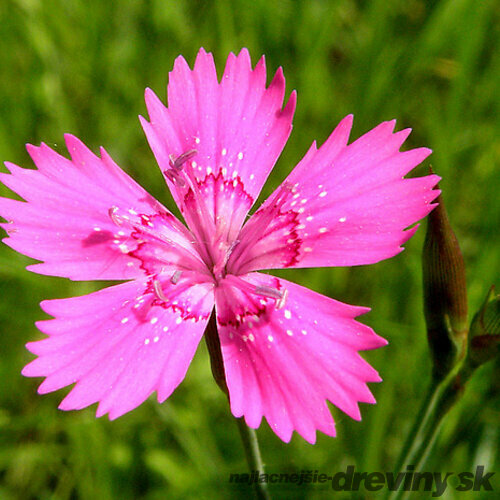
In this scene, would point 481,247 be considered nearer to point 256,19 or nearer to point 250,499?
point 250,499

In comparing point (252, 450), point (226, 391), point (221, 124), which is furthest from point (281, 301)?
point (221, 124)

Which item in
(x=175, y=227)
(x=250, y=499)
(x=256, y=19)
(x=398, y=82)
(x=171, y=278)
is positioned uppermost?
(x=256, y=19)

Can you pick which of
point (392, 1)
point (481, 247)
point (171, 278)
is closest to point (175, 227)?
point (171, 278)

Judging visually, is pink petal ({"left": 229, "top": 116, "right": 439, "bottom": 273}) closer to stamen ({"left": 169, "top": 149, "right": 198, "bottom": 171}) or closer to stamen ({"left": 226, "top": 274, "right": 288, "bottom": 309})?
stamen ({"left": 226, "top": 274, "right": 288, "bottom": 309})

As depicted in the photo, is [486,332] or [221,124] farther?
[221,124]

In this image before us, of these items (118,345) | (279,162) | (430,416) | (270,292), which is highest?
(279,162)

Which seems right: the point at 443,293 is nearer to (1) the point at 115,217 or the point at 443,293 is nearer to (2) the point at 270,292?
(2) the point at 270,292

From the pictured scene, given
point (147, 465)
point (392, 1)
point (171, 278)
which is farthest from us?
point (392, 1)
